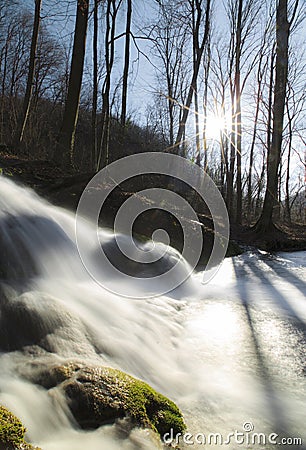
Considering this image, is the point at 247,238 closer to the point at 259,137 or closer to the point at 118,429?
the point at 118,429

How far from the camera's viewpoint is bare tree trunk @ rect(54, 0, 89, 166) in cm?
797

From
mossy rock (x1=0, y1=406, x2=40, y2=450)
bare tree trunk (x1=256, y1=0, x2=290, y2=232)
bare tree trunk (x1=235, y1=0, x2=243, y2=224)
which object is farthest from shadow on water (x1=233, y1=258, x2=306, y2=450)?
bare tree trunk (x1=235, y1=0, x2=243, y2=224)

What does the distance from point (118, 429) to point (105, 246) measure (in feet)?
10.5

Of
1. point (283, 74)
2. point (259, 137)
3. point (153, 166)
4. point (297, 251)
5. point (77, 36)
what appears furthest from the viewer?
point (259, 137)

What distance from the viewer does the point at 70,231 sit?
4.39 meters

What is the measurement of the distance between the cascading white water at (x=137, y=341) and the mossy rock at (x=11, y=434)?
0.19 meters

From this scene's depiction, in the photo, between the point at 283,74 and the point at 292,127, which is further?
the point at 292,127

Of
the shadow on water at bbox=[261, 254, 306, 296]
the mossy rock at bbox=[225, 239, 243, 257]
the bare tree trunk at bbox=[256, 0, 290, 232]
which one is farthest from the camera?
the bare tree trunk at bbox=[256, 0, 290, 232]

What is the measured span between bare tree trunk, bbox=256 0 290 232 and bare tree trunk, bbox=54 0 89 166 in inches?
222

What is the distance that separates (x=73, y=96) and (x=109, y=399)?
7929mm


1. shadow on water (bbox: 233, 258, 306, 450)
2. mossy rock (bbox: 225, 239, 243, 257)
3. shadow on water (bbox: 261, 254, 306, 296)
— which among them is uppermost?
mossy rock (bbox: 225, 239, 243, 257)

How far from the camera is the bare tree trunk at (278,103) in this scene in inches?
374

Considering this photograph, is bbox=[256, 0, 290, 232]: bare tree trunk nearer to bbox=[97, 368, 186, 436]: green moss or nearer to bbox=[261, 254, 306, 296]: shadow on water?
bbox=[261, 254, 306, 296]: shadow on water

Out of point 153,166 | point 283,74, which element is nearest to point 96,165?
point 153,166
